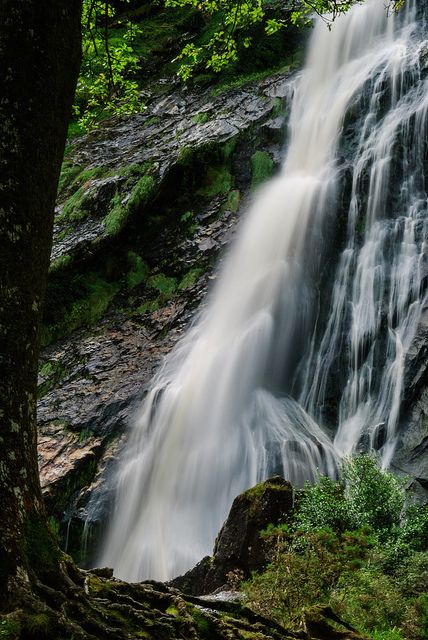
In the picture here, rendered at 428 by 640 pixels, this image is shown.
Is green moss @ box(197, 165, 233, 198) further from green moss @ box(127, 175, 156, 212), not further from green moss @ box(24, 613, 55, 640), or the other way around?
green moss @ box(24, 613, 55, 640)

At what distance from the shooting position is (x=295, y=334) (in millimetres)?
13477

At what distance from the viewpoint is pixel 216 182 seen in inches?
701

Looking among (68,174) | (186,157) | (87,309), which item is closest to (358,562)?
(87,309)

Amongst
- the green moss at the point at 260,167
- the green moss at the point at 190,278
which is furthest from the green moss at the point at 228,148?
the green moss at the point at 190,278

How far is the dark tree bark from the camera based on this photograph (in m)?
2.51

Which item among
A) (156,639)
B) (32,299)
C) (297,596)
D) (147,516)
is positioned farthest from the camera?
(147,516)

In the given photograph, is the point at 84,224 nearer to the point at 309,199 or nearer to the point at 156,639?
the point at 309,199

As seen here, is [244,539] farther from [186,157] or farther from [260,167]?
[186,157]

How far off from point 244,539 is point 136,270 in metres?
10.3

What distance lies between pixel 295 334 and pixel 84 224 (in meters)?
7.56

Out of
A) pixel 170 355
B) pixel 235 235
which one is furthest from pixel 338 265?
pixel 170 355

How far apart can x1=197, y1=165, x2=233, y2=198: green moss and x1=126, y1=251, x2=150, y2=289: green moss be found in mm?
2759

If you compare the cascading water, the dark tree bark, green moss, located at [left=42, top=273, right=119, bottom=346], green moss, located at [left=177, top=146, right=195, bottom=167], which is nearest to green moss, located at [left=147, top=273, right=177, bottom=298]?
green moss, located at [left=42, top=273, right=119, bottom=346]

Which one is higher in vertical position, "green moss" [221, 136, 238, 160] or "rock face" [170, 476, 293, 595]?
"green moss" [221, 136, 238, 160]
